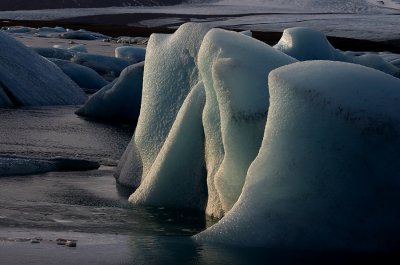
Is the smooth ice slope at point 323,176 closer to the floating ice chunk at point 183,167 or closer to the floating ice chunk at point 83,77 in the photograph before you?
the floating ice chunk at point 183,167

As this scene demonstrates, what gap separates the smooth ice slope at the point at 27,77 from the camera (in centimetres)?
1145

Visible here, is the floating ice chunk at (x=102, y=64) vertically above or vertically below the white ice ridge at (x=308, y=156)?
A: below

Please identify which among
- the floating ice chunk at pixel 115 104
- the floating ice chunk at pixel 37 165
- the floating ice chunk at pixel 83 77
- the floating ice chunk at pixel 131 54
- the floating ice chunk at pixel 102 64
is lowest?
the floating ice chunk at pixel 131 54

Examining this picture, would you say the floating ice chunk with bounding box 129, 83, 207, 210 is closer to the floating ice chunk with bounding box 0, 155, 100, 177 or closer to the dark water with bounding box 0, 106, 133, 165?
the floating ice chunk with bounding box 0, 155, 100, 177

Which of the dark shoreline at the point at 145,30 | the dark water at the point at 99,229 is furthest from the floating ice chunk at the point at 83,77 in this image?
the dark shoreline at the point at 145,30

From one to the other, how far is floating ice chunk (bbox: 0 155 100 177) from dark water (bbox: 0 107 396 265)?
87 mm

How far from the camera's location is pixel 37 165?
21.4ft

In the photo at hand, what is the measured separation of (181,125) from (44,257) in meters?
1.60

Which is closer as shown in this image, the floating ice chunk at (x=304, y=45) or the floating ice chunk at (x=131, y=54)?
the floating ice chunk at (x=304, y=45)

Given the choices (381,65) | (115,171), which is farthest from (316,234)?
(381,65)

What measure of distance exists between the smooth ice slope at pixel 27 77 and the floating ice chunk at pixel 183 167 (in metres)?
6.09

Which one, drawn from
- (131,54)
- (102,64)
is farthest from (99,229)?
(131,54)

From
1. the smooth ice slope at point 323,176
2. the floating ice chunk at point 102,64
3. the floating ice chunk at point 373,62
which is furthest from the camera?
the floating ice chunk at point 102,64

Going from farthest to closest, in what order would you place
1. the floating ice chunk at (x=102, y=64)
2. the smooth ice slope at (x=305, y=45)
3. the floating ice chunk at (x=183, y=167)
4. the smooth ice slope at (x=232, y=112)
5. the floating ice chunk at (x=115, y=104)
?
the floating ice chunk at (x=102, y=64) → the floating ice chunk at (x=115, y=104) → the smooth ice slope at (x=305, y=45) → the floating ice chunk at (x=183, y=167) → the smooth ice slope at (x=232, y=112)
